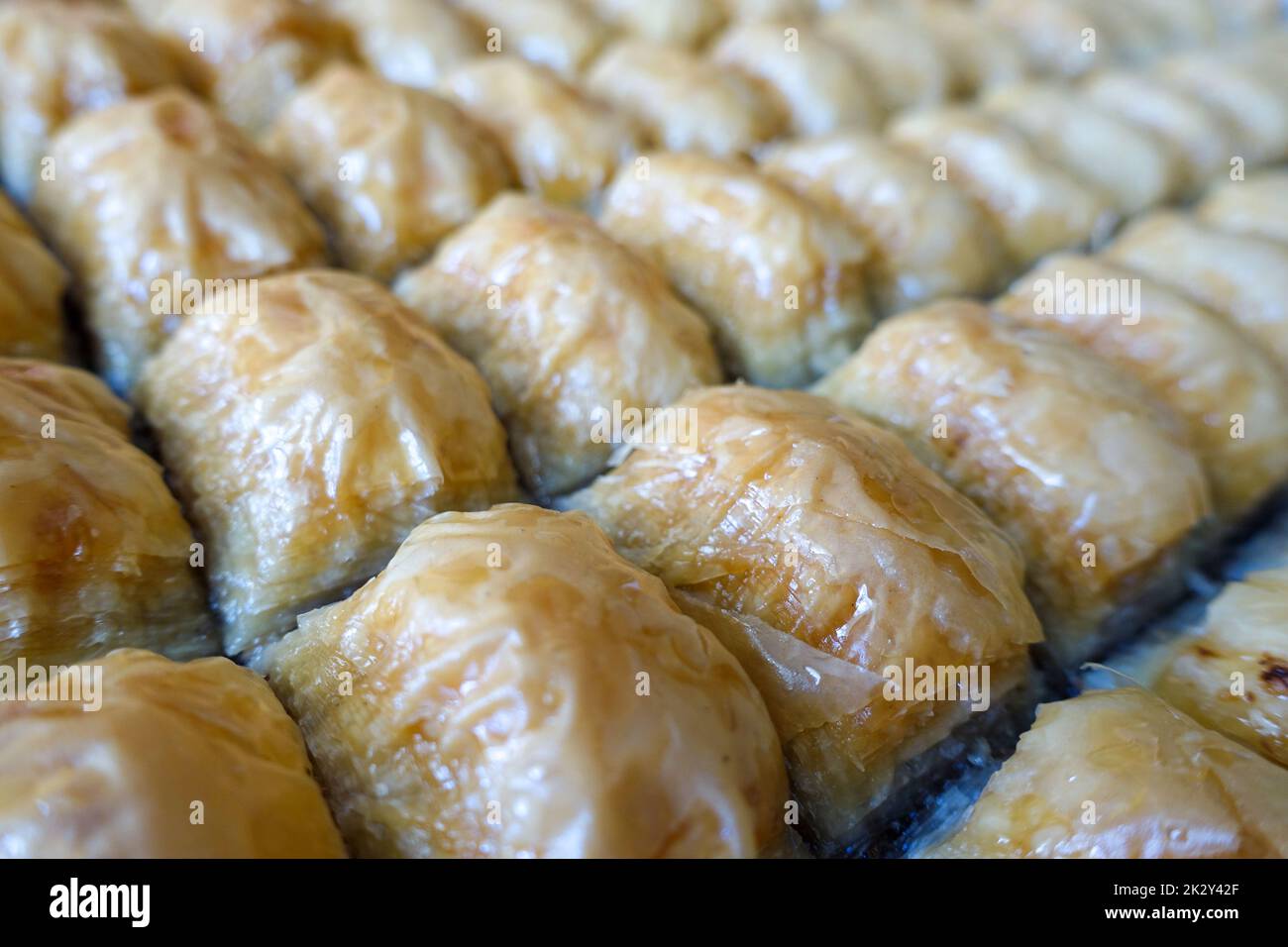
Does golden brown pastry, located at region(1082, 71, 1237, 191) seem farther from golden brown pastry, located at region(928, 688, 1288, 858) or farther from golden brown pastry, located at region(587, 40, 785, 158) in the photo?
golden brown pastry, located at region(928, 688, 1288, 858)

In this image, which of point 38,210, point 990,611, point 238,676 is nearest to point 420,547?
point 238,676

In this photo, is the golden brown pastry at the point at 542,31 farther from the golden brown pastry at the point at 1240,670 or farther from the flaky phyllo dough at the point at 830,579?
the golden brown pastry at the point at 1240,670

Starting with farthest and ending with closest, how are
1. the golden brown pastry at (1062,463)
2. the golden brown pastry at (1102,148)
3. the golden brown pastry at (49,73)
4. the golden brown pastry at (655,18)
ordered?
1. the golden brown pastry at (655,18)
2. the golden brown pastry at (1102,148)
3. the golden brown pastry at (49,73)
4. the golden brown pastry at (1062,463)

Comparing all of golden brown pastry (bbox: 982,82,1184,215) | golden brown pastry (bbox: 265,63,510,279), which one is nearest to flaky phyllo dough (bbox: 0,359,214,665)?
golden brown pastry (bbox: 265,63,510,279)

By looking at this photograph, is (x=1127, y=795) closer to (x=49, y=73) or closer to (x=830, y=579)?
(x=830, y=579)

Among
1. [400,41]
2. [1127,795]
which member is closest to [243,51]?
[400,41]

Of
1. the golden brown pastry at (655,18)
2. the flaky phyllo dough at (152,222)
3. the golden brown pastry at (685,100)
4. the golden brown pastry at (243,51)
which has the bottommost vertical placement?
the flaky phyllo dough at (152,222)

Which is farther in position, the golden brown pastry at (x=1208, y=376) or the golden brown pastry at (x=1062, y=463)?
the golden brown pastry at (x=1208, y=376)

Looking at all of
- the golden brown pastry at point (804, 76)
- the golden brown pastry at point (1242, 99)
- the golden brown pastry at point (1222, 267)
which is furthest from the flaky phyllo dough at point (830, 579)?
the golden brown pastry at point (1242, 99)
